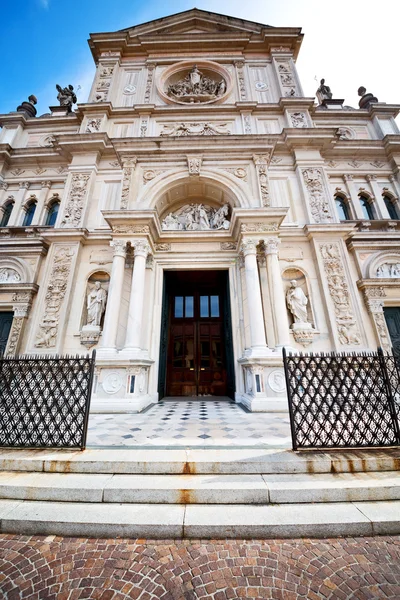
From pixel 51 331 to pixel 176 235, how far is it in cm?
529

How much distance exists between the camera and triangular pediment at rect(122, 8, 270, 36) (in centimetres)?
1368

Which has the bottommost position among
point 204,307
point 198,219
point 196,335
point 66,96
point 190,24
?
point 196,335

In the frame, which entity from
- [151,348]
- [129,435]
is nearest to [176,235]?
[151,348]

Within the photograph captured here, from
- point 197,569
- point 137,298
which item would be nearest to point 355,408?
point 197,569

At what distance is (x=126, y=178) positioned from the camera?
9.23 meters

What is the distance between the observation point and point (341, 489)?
244 centimetres

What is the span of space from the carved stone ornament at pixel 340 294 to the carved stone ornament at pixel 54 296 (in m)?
8.92

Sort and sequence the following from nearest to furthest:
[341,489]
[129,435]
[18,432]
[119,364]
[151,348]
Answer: [341,489] → [18,432] → [129,435] → [119,364] → [151,348]

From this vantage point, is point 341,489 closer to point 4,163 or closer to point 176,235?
point 176,235

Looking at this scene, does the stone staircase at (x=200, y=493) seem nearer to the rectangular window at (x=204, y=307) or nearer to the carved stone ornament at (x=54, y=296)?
the carved stone ornament at (x=54, y=296)

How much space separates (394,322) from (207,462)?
332 inches

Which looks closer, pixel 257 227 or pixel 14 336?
pixel 257 227

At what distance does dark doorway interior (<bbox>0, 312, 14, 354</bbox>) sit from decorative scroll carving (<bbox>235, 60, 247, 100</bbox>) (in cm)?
1413

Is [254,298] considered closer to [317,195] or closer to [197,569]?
[317,195]
